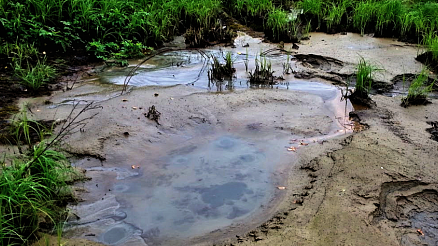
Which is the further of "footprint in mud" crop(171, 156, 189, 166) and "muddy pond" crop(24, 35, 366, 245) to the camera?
"footprint in mud" crop(171, 156, 189, 166)

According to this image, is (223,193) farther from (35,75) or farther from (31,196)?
(35,75)

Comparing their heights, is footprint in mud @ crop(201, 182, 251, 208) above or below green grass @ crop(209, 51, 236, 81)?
below

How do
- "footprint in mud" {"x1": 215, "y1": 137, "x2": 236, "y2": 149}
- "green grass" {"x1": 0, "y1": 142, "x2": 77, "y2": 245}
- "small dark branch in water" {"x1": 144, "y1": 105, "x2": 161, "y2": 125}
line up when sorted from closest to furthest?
"green grass" {"x1": 0, "y1": 142, "x2": 77, "y2": 245}, "footprint in mud" {"x1": 215, "y1": 137, "x2": 236, "y2": 149}, "small dark branch in water" {"x1": 144, "y1": 105, "x2": 161, "y2": 125}

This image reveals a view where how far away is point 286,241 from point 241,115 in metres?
2.32

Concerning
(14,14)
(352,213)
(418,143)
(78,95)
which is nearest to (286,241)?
(352,213)

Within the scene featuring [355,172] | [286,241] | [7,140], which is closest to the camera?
[286,241]

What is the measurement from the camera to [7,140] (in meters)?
4.11

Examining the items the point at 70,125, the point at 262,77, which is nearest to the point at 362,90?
the point at 262,77

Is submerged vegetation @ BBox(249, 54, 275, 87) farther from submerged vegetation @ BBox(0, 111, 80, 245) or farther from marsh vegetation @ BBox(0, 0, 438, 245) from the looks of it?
submerged vegetation @ BBox(0, 111, 80, 245)

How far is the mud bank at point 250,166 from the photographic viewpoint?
3195 millimetres

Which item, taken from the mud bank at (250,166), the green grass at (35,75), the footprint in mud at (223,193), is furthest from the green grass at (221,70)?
the footprint in mud at (223,193)

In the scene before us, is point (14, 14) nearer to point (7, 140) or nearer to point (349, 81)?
point (7, 140)

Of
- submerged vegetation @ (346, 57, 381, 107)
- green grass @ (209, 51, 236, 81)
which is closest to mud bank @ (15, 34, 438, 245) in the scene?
submerged vegetation @ (346, 57, 381, 107)

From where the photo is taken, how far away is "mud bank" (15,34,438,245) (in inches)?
126
